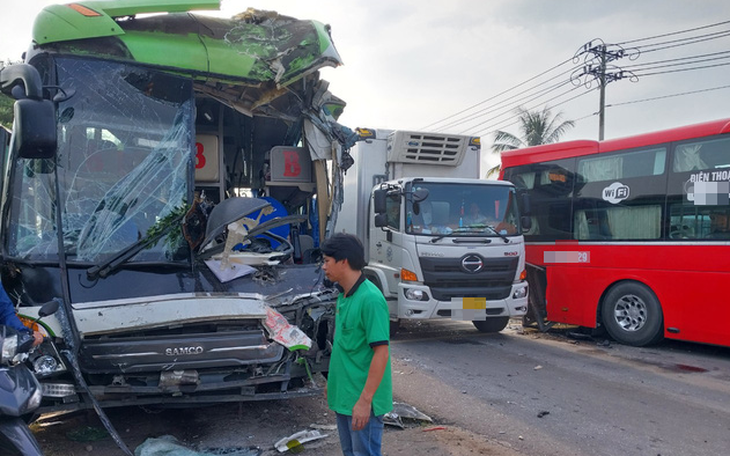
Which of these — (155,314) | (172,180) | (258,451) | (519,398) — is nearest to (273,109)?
(172,180)

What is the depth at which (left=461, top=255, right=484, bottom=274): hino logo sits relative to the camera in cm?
798

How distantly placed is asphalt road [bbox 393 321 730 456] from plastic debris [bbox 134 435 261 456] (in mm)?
1825

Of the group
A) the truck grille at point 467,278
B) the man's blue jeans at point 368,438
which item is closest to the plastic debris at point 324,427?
the man's blue jeans at point 368,438

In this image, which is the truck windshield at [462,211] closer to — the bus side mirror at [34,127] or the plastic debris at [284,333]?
the plastic debris at [284,333]

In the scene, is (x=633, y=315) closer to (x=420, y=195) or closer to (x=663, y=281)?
(x=663, y=281)

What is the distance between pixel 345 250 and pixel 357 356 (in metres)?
0.55

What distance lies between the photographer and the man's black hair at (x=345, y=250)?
291 centimetres

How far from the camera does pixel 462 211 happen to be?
328 inches

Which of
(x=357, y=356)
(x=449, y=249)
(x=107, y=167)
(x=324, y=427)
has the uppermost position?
(x=107, y=167)

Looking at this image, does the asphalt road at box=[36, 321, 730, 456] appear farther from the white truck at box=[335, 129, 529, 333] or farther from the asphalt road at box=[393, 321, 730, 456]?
the white truck at box=[335, 129, 529, 333]

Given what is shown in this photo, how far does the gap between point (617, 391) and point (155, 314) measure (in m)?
4.81

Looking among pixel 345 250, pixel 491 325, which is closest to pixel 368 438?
pixel 345 250

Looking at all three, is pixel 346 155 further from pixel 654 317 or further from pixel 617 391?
pixel 654 317

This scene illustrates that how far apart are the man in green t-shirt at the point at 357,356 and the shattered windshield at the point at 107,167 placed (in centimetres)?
212
